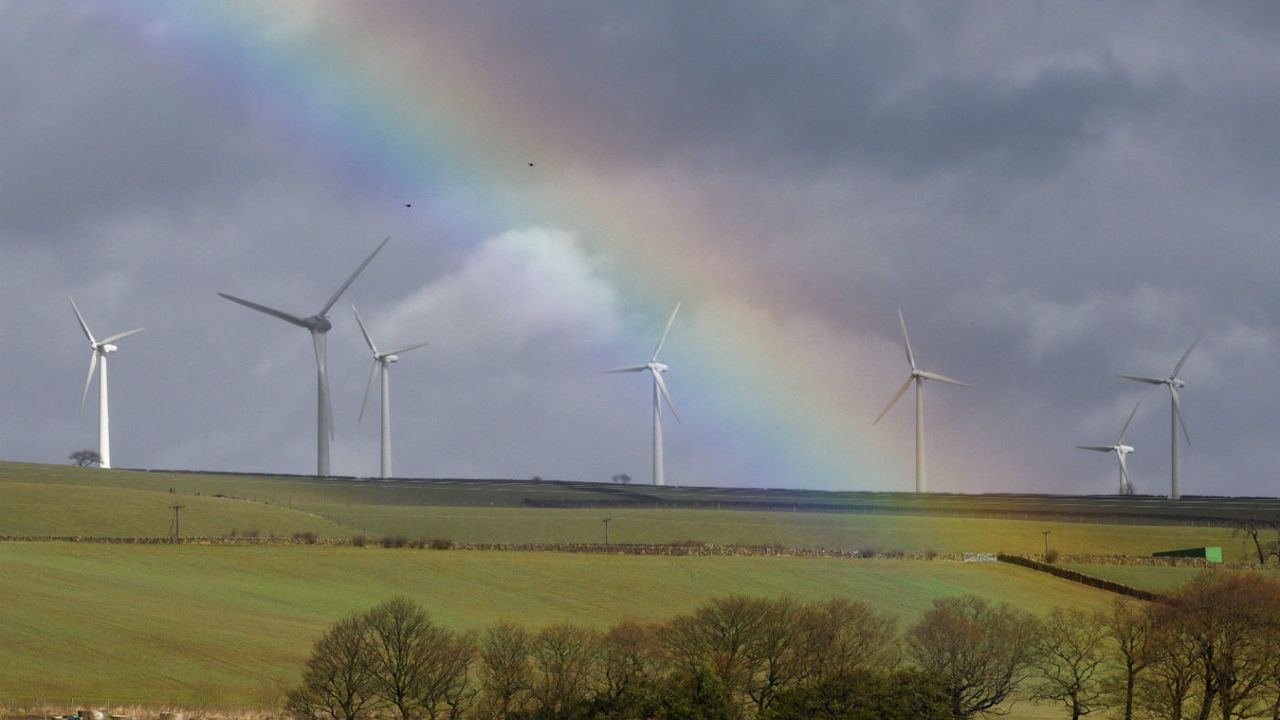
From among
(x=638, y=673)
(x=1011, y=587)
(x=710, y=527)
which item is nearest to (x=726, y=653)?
(x=638, y=673)

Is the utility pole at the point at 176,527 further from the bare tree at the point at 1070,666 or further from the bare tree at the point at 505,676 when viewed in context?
the bare tree at the point at 1070,666

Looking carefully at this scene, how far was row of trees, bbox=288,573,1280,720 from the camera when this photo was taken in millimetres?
70938

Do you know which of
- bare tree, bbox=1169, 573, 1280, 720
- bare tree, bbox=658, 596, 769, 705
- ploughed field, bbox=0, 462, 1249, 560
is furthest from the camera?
ploughed field, bbox=0, 462, 1249, 560

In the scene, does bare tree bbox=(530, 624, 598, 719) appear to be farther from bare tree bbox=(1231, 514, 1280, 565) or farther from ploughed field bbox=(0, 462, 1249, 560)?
bare tree bbox=(1231, 514, 1280, 565)

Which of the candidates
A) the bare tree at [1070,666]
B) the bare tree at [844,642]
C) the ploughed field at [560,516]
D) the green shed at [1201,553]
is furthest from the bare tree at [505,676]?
the green shed at [1201,553]

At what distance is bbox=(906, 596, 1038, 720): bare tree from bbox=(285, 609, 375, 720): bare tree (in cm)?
2412

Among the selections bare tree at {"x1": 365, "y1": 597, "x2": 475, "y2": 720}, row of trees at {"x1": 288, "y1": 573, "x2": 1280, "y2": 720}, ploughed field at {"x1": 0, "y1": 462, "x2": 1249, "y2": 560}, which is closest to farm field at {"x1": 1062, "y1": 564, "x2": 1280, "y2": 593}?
ploughed field at {"x1": 0, "y1": 462, "x2": 1249, "y2": 560}

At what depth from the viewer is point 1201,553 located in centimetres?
13812

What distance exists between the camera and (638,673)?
243 ft

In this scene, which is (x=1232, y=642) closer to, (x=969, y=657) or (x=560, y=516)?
(x=969, y=657)

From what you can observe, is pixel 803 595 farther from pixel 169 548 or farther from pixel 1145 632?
pixel 169 548

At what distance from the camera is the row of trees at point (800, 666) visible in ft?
233

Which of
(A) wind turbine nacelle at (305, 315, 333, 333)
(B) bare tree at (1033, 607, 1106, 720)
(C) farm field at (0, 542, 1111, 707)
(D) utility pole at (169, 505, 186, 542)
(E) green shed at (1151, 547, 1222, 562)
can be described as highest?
(A) wind turbine nacelle at (305, 315, 333, 333)

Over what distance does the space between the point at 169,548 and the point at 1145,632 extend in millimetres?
61858
